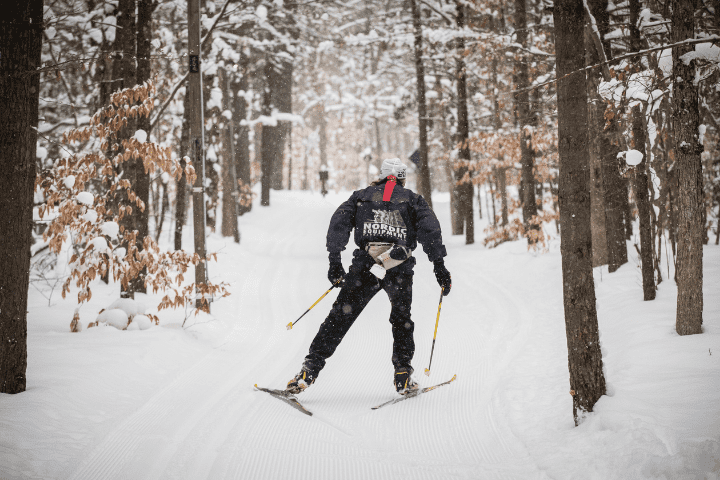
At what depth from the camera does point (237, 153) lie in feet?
61.5

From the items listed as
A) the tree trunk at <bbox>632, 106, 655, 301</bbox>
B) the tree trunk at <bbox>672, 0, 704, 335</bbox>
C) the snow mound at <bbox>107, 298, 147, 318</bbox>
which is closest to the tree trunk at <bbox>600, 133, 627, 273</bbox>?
the tree trunk at <bbox>632, 106, 655, 301</bbox>

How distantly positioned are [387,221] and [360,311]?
0.89m

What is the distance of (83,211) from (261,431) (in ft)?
12.3

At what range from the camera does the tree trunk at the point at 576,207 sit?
351 centimetres

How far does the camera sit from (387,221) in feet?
14.8

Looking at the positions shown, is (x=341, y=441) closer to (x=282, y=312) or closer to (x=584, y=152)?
(x=584, y=152)

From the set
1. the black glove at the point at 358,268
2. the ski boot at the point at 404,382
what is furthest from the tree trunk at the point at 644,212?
the black glove at the point at 358,268

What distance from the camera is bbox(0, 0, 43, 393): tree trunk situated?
3.81 m

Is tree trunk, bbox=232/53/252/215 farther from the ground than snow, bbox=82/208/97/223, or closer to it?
farther from the ground

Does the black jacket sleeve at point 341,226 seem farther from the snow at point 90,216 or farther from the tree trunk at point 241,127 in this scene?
the tree trunk at point 241,127

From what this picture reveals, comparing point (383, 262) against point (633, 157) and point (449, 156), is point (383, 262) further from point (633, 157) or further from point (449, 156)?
point (449, 156)

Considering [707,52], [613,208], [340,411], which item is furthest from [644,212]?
[340,411]

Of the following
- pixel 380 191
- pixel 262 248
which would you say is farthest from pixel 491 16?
pixel 380 191

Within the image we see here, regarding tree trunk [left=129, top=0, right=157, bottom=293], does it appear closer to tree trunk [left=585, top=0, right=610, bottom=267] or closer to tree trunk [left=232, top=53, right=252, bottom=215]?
tree trunk [left=585, top=0, right=610, bottom=267]
